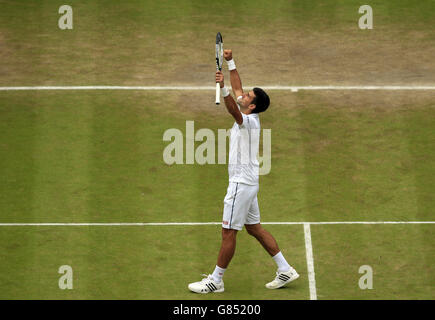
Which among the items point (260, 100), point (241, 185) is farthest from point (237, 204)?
point (260, 100)

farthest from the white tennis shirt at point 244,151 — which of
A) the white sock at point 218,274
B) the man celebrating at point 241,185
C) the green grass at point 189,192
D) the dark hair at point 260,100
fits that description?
the green grass at point 189,192

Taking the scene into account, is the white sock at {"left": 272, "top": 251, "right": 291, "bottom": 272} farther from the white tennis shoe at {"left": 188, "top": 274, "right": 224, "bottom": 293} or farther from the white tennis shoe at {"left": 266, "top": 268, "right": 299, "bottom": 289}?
the white tennis shoe at {"left": 188, "top": 274, "right": 224, "bottom": 293}

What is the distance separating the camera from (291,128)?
1638cm

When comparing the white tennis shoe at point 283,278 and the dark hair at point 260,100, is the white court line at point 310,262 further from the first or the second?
the dark hair at point 260,100

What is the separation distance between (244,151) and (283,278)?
1737 millimetres

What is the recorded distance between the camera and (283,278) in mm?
11867

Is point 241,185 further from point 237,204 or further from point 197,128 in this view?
point 197,128

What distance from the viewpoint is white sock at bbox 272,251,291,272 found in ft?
38.8

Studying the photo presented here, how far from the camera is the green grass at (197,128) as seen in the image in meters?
12.6

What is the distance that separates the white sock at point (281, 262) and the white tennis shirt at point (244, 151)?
39.7 inches

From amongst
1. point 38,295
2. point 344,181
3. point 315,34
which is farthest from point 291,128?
point 38,295
